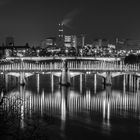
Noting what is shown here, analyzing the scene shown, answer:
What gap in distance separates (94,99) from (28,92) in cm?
485

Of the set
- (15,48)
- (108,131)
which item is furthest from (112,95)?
(15,48)

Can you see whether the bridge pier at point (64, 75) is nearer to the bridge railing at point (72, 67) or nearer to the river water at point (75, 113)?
the bridge railing at point (72, 67)

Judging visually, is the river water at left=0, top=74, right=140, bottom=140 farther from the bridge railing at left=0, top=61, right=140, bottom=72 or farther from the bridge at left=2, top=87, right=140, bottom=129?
the bridge railing at left=0, top=61, right=140, bottom=72

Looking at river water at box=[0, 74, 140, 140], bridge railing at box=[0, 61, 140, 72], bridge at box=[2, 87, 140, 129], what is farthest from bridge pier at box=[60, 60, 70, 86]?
bridge at box=[2, 87, 140, 129]

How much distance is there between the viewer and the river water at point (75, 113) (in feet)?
41.9

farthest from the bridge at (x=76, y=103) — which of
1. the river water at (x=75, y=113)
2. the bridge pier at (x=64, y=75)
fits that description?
the bridge pier at (x=64, y=75)

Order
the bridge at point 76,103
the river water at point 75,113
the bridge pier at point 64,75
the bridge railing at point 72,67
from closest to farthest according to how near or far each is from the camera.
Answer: the river water at point 75,113
the bridge at point 76,103
the bridge pier at point 64,75
the bridge railing at point 72,67

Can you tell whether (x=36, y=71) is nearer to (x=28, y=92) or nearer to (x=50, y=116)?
(x=28, y=92)

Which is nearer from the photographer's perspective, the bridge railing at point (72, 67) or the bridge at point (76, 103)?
the bridge at point (76, 103)

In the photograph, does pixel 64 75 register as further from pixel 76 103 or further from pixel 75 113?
pixel 75 113

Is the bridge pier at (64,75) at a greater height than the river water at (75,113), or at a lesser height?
greater

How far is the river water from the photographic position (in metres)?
12.8

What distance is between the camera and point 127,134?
13.3 meters

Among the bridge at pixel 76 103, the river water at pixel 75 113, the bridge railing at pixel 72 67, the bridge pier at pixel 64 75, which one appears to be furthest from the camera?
the bridge railing at pixel 72 67
